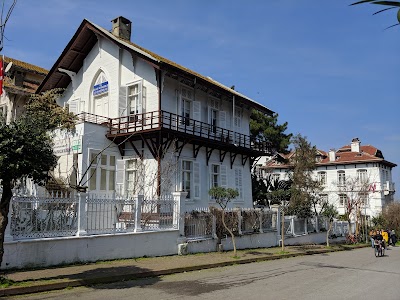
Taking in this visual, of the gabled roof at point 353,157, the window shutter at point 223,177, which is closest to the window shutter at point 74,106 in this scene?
the window shutter at point 223,177

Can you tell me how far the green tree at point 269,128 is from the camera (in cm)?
3703

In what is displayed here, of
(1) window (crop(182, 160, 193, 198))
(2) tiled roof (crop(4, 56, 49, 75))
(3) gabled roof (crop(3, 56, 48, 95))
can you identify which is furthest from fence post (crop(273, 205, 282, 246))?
(2) tiled roof (crop(4, 56, 49, 75))

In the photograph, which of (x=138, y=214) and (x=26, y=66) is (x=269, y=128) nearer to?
(x=26, y=66)

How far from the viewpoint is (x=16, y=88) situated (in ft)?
77.4

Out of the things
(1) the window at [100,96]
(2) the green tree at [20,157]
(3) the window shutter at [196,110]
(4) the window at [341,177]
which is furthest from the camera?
(4) the window at [341,177]

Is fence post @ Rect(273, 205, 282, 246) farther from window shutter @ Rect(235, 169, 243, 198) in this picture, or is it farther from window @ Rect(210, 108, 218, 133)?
window @ Rect(210, 108, 218, 133)

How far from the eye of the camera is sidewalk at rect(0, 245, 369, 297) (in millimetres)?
8789

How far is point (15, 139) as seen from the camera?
27.1ft

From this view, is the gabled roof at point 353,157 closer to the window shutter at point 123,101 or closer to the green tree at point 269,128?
the green tree at point 269,128

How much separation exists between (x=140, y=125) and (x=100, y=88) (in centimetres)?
485

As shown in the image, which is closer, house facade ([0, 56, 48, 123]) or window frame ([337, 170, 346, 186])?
house facade ([0, 56, 48, 123])

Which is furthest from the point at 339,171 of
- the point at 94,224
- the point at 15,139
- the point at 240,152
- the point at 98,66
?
the point at 15,139

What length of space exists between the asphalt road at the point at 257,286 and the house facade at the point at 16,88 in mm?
16514

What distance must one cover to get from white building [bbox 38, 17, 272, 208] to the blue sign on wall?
0.06 meters
